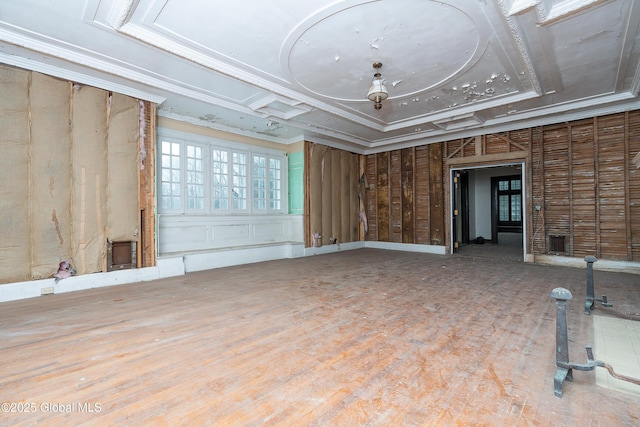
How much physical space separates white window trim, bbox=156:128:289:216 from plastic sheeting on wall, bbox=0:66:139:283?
86cm

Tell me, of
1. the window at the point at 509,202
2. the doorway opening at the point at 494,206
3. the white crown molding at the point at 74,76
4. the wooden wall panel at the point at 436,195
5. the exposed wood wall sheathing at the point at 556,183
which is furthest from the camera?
the window at the point at 509,202

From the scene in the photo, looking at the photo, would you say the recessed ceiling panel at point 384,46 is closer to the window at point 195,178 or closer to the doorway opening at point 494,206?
the window at point 195,178

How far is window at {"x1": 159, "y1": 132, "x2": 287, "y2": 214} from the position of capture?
18.8 feet

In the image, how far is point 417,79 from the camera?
4.50 metres

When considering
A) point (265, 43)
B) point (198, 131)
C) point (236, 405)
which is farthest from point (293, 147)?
point (236, 405)

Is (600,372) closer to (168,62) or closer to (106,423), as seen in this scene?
(106,423)

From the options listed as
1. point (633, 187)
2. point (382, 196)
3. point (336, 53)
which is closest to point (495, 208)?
point (382, 196)

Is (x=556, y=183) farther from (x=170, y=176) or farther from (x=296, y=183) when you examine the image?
(x=170, y=176)

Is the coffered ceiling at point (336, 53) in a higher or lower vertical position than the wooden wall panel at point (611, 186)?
higher


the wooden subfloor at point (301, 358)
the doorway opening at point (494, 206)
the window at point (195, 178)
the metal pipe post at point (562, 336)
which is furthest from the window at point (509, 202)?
the window at point (195, 178)

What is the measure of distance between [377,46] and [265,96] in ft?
7.32

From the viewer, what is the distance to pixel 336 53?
12.3 feet

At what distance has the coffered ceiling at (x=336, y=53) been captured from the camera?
2938 mm

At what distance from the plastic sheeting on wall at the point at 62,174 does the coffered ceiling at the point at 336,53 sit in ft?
1.09
